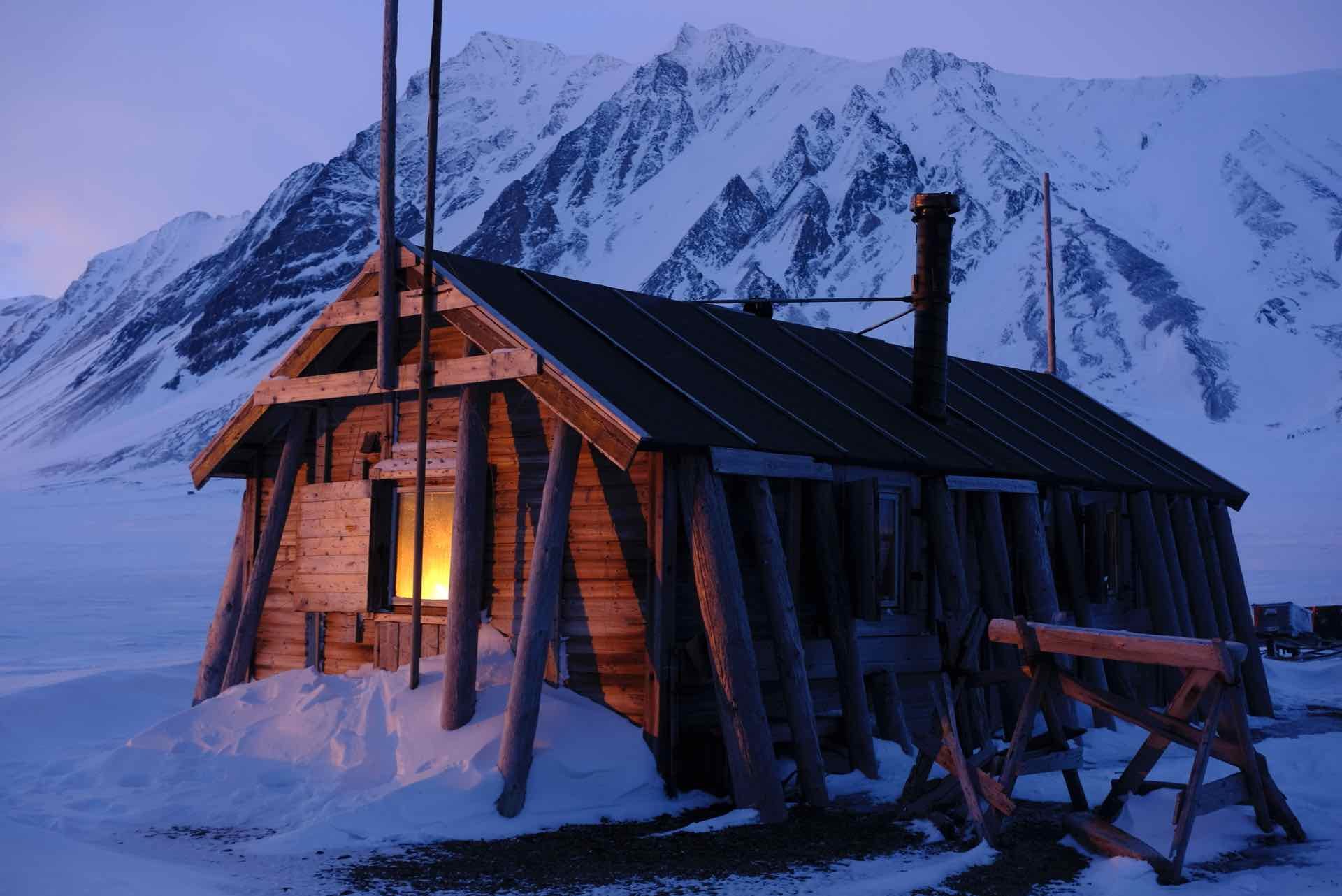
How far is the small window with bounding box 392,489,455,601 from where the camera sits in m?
14.1

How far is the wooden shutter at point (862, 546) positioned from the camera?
44.4 feet

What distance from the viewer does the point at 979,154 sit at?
19475 centimetres

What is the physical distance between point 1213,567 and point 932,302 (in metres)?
7.37

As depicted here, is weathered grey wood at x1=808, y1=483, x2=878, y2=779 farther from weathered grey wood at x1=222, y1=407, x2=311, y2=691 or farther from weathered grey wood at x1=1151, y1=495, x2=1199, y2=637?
weathered grey wood at x1=1151, y1=495, x2=1199, y2=637

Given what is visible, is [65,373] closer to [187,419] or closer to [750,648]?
[187,419]

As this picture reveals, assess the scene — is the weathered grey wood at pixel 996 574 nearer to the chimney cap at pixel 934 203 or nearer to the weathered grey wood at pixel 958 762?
Answer: the chimney cap at pixel 934 203

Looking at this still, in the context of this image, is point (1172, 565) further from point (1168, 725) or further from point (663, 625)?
point (1168, 725)

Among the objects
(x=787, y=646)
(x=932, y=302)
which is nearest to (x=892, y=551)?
(x=787, y=646)

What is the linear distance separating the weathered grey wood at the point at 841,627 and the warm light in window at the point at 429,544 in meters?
3.82

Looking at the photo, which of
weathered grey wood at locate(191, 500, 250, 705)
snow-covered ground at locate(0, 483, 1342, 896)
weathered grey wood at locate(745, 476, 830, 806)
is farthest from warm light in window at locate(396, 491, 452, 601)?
weathered grey wood at locate(745, 476, 830, 806)

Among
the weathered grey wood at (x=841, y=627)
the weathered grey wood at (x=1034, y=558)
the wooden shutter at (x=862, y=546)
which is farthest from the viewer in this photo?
the weathered grey wood at (x=1034, y=558)

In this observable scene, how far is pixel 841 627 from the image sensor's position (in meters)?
13.4

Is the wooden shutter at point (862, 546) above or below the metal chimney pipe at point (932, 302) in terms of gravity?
below

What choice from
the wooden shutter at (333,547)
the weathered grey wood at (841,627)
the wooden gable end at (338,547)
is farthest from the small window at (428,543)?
the weathered grey wood at (841,627)
